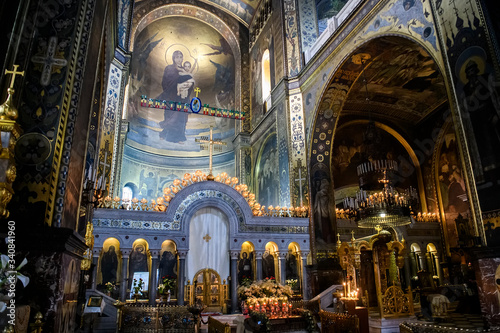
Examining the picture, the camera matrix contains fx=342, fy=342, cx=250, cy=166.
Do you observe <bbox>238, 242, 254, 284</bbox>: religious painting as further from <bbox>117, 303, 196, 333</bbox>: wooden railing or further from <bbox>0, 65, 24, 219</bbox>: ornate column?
<bbox>0, 65, 24, 219</bbox>: ornate column

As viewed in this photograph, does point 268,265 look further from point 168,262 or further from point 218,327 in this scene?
point 218,327

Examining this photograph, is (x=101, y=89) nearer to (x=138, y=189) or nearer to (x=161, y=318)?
(x=161, y=318)

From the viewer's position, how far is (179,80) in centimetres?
2566

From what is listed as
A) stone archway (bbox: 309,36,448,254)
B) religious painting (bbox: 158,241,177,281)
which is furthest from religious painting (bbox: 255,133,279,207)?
religious painting (bbox: 158,241,177,281)

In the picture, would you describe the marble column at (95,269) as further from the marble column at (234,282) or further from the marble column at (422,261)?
the marble column at (422,261)

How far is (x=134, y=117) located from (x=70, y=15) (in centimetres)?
1711

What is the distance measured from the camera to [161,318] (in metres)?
9.98

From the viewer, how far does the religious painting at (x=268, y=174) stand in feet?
61.2

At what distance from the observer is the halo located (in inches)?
1000

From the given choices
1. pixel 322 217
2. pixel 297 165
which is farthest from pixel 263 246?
pixel 297 165

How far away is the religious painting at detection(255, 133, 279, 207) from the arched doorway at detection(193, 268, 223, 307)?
5.69m

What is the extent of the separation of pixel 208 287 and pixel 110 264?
481 cm

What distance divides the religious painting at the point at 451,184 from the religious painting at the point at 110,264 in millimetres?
17142

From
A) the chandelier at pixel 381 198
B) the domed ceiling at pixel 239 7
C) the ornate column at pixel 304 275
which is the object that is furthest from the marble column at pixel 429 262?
the domed ceiling at pixel 239 7
